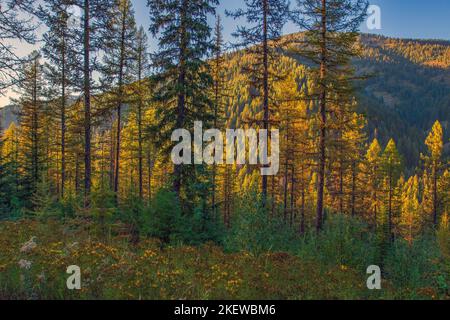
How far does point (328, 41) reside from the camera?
53.7ft

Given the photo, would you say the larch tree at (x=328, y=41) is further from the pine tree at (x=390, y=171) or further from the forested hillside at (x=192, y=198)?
the pine tree at (x=390, y=171)

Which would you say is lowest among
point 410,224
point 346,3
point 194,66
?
point 410,224

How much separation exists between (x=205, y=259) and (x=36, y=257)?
348 centimetres

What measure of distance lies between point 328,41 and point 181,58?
26.7 ft

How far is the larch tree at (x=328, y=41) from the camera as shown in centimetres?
1620

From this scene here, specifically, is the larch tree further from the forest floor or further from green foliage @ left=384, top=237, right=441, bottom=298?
the forest floor

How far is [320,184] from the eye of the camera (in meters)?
17.1

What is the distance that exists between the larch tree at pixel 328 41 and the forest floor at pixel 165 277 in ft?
35.2

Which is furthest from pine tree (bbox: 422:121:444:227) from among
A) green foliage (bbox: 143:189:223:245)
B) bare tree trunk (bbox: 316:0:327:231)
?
green foliage (bbox: 143:189:223:245)

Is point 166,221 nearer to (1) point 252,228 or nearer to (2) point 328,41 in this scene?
(1) point 252,228

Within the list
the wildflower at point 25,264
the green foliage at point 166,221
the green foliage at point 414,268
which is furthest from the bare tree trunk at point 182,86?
the green foliage at point 414,268

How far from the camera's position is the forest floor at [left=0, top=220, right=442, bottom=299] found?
4.78m
